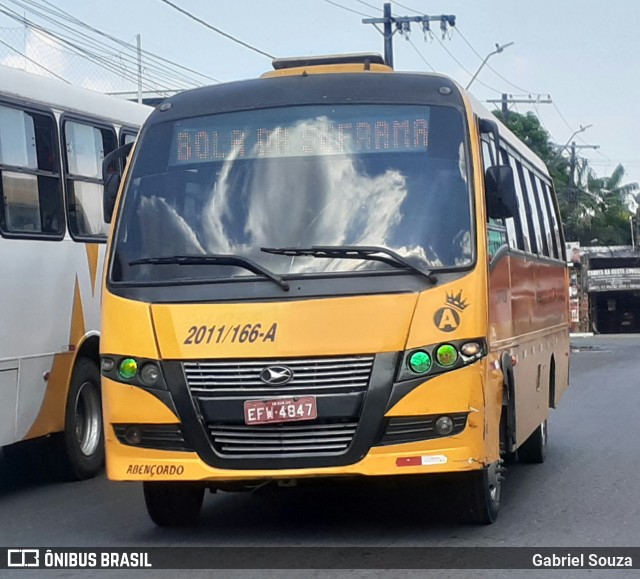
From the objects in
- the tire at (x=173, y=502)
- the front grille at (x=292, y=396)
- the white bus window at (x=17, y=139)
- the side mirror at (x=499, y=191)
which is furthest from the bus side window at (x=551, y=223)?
the front grille at (x=292, y=396)

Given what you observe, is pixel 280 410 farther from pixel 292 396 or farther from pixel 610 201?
pixel 610 201

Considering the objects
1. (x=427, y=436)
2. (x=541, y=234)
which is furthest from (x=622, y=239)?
(x=427, y=436)

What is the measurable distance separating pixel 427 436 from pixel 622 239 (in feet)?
234

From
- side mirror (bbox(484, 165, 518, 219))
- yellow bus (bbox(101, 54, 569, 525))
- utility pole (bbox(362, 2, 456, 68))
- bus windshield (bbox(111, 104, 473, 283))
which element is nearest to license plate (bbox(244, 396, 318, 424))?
yellow bus (bbox(101, 54, 569, 525))

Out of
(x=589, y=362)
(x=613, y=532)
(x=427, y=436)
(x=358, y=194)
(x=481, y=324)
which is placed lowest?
(x=589, y=362)

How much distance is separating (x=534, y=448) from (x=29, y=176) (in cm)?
478

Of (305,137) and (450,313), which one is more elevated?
(305,137)

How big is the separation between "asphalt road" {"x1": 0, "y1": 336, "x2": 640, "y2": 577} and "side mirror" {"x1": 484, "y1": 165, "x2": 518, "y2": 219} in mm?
1733

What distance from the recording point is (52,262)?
417 inches

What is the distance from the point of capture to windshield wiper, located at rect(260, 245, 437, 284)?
24.8 ft

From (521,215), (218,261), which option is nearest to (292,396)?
(218,261)

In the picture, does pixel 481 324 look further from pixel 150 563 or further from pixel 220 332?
pixel 150 563

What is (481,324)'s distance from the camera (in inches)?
298

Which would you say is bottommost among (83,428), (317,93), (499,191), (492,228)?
(83,428)
